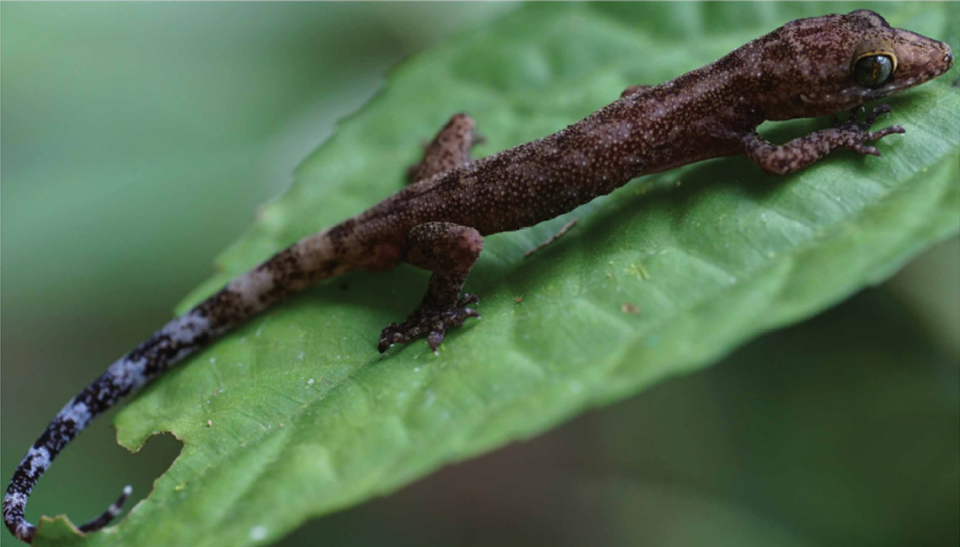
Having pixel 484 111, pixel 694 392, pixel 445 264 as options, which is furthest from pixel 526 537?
pixel 484 111

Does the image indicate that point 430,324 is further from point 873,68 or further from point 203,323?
point 873,68

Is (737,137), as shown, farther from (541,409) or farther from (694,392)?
(541,409)

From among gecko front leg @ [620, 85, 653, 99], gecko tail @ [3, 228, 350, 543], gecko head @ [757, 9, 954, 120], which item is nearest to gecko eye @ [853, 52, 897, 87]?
gecko head @ [757, 9, 954, 120]

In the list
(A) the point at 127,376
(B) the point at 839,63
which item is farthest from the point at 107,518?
(B) the point at 839,63

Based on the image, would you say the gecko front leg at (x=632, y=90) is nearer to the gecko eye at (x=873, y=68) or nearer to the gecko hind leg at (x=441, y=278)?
the gecko eye at (x=873, y=68)

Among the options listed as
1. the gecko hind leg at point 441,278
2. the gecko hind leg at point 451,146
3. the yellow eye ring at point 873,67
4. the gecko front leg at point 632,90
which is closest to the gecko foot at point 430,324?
the gecko hind leg at point 441,278
